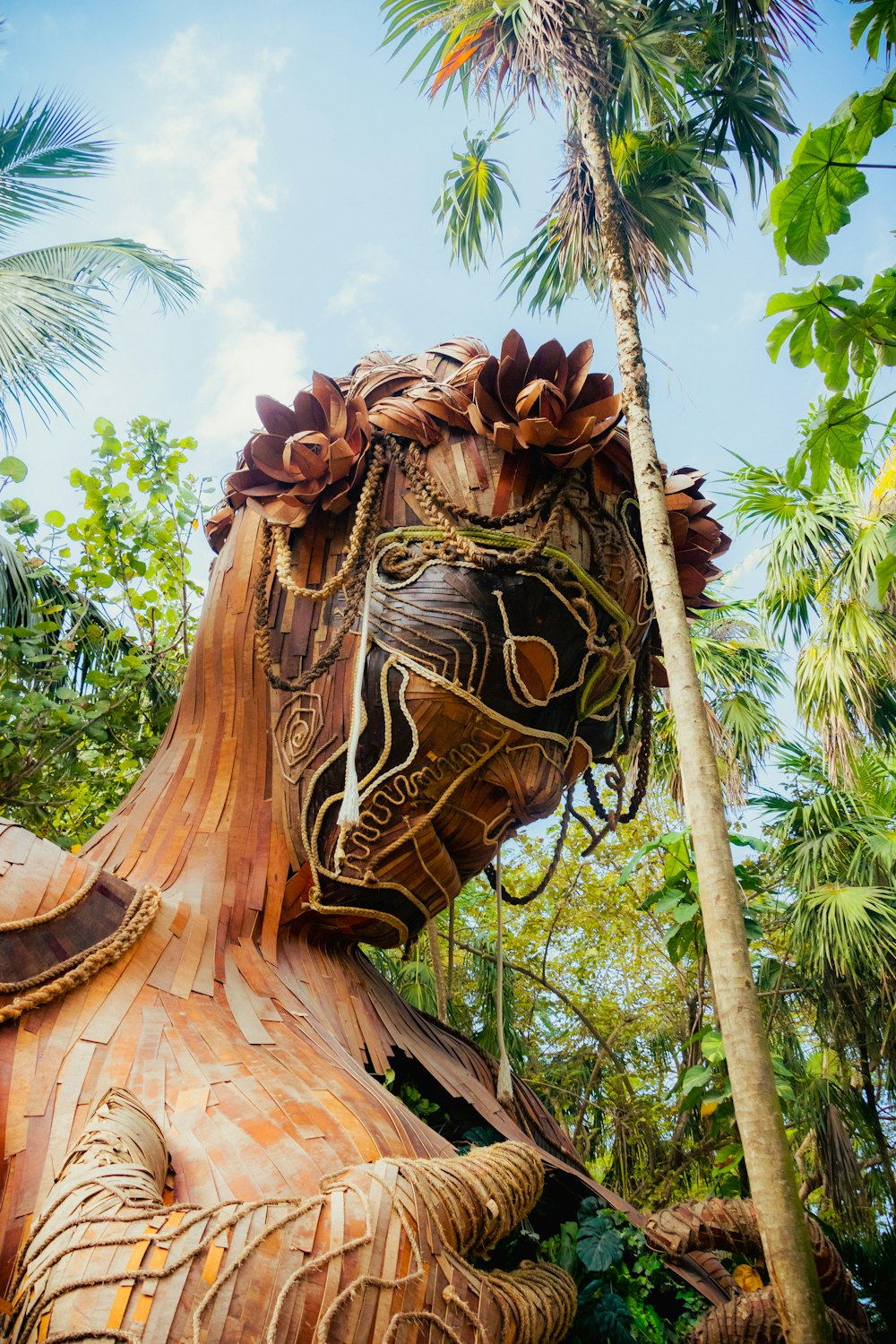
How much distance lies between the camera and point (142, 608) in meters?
6.43

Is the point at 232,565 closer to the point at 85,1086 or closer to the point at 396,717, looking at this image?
the point at 396,717

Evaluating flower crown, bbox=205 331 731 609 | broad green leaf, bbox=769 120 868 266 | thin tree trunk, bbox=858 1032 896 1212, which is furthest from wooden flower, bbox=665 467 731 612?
thin tree trunk, bbox=858 1032 896 1212

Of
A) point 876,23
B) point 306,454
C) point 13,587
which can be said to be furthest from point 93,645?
point 876,23

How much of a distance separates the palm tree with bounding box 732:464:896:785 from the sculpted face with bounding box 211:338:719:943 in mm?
3579

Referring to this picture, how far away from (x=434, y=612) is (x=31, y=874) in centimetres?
150

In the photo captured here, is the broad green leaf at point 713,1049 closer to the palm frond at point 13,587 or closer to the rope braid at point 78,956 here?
the rope braid at point 78,956

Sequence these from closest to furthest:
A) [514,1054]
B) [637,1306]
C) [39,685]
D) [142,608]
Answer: [637,1306], [39,685], [142,608], [514,1054]

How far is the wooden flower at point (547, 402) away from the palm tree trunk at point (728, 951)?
119 mm

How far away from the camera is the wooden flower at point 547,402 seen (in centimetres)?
379

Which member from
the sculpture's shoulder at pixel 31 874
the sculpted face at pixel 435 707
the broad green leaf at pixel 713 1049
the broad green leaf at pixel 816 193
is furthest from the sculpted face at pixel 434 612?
the broad green leaf at pixel 713 1049

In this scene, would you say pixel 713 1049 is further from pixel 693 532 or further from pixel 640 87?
pixel 640 87

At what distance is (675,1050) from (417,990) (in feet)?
10.0

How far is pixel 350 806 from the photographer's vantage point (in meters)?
3.58

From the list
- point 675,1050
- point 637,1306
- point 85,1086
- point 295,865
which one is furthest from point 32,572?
point 675,1050
